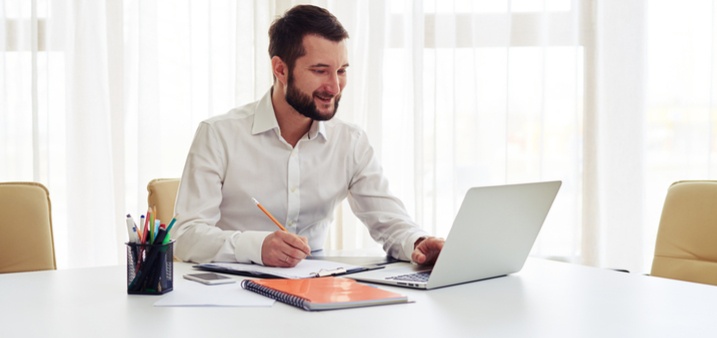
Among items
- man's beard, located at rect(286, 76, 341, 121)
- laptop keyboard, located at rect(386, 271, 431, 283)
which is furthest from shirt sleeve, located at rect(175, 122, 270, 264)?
laptop keyboard, located at rect(386, 271, 431, 283)

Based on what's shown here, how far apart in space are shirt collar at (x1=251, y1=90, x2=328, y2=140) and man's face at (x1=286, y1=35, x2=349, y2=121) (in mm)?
68

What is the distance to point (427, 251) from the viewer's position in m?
1.75

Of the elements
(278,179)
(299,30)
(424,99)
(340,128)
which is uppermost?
(299,30)

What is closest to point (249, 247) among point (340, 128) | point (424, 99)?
point (340, 128)

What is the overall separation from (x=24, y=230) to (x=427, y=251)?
40.0 inches

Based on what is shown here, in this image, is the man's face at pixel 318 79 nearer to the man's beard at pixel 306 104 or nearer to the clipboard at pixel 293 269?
the man's beard at pixel 306 104

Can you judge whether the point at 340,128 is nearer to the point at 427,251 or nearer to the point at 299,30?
the point at 299,30

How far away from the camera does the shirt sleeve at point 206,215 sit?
1.76 metres

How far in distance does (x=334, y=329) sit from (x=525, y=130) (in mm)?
2371

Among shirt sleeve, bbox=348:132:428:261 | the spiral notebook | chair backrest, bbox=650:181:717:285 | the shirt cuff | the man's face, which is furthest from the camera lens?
the man's face

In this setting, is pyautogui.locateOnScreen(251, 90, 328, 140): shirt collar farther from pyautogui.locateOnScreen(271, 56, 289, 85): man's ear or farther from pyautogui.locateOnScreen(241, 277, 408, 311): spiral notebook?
pyautogui.locateOnScreen(241, 277, 408, 311): spiral notebook

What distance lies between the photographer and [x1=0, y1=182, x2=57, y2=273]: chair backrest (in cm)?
196

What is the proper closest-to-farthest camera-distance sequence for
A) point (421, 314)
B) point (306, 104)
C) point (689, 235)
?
point (421, 314) < point (689, 235) < point (306, 104)

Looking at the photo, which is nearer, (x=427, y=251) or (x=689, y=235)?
(x=427, y=251)
